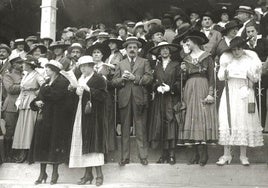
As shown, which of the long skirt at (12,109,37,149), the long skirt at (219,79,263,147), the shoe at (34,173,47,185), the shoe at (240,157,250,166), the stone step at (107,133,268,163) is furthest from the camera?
the long skirt at (12,109,37,149)

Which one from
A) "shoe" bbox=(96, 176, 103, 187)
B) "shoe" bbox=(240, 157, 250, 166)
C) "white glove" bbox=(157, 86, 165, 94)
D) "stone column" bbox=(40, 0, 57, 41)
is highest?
"stone column" bbox=(40, 0, 57, 41)

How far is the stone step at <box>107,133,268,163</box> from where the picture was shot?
8.90 metres

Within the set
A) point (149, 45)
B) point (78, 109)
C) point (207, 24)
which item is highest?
point (207, 24)

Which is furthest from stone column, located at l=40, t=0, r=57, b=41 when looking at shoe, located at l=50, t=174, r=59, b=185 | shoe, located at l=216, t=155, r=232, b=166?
shoe, located at l=216, t=155, r=232, b=166

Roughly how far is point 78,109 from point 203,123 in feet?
7.26

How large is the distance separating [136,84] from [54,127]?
1.65 meters

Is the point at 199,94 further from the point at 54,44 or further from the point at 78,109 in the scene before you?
the point at 54,44

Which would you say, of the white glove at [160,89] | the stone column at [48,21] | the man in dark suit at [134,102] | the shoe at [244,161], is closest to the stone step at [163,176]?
the shoe at [244,161]

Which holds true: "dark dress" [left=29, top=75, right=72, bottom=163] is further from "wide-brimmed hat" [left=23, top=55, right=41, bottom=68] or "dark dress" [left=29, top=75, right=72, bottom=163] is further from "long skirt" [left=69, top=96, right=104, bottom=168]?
"wide-brimmed hat" [left=23, top=55, right=41, bottom=68]

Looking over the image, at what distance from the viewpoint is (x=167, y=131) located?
8820 millimetres

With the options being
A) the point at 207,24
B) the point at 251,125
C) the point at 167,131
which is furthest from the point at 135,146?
the point at 207,24

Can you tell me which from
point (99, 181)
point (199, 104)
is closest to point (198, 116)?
point (199, 104)

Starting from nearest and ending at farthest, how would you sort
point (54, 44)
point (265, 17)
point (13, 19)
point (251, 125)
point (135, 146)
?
point (251, 125)
point (135, 146)
point (265, 17)
point (54, 44)
point (13, 19)

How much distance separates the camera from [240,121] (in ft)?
26.8
